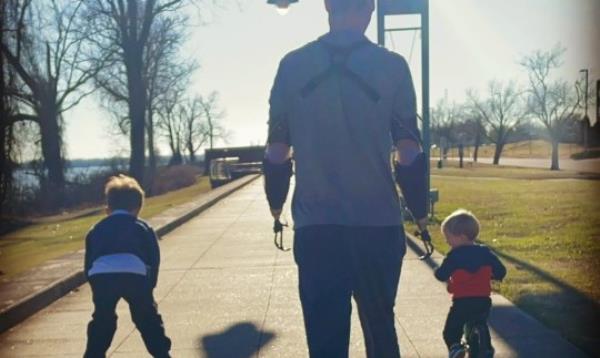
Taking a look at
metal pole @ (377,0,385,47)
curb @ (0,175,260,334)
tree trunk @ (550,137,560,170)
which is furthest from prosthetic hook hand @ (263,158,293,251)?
tree trunk @ (550,137,560,170)

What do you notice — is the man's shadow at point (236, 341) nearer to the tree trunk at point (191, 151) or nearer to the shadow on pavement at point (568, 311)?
the shadow on pavement at point (568, 311)

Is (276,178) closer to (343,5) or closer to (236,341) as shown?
(343,5)

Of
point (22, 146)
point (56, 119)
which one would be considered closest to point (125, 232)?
point (22, 146)

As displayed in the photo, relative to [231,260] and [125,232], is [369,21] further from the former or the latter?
[231,260]

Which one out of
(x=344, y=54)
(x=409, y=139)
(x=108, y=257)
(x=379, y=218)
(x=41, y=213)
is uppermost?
(x=344, y=54)

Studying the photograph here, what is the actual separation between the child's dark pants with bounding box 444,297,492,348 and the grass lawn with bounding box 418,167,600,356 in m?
1.04

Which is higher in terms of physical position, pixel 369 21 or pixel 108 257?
pixel 369 21

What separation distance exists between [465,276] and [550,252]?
5.77 metres

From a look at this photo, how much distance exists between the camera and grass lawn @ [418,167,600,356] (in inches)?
238

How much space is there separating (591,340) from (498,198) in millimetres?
16167

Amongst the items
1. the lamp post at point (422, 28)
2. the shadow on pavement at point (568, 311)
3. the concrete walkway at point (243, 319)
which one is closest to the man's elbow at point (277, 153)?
the concrete walkway at point (243, 319)

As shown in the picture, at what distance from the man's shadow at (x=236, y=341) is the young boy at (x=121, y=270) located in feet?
2.32

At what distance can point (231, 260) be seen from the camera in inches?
396

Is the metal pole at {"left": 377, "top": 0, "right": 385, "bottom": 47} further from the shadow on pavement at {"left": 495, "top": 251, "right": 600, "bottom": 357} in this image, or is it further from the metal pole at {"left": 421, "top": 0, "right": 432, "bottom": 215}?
the shadow on pavement at {"left": 495, "top": 251, "right": 600, "bottom": 357}
